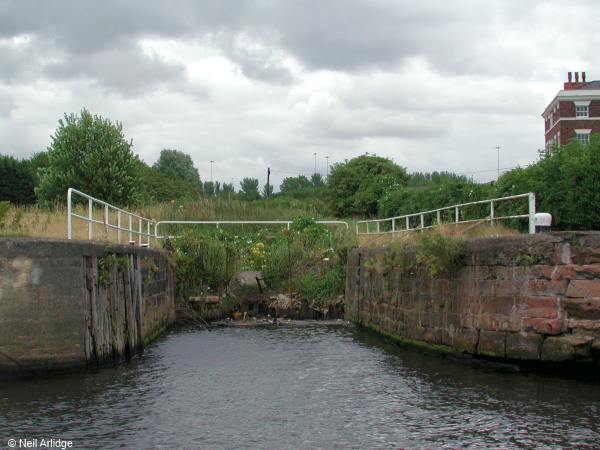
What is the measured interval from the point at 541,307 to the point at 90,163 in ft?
83.8

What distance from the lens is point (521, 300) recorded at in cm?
1191

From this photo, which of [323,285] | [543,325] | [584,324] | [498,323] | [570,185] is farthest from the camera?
[323,285]

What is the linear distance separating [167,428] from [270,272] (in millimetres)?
14472

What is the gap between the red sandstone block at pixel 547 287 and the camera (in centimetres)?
1140

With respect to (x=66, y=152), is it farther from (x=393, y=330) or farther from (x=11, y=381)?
(x=11, y=381)

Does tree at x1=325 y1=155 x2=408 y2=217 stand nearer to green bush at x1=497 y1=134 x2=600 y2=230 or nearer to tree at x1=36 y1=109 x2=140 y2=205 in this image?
tree at x1=36 y1=109 x2=140 y2=205


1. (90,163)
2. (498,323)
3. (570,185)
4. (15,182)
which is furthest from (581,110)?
(498,323)

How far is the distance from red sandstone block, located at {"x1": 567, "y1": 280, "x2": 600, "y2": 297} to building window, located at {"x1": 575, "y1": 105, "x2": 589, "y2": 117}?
46.5m

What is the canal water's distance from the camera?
8.61 m

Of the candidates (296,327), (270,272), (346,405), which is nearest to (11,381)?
(346,405)

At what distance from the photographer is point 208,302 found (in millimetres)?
22578

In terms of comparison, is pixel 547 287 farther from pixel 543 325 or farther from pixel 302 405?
pixel 302 405

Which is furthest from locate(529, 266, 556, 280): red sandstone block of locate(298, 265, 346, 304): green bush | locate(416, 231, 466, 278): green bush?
locate(298, 265, 346, 304): green bush

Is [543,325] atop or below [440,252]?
below
